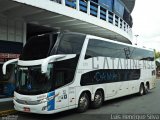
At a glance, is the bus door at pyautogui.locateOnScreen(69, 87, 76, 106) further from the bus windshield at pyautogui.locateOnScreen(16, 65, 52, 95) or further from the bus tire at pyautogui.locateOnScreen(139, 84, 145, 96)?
the bus tire at pyautogui.locateOnScreen(139, 84, 145, 96)

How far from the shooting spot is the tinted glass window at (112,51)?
42.6 feet

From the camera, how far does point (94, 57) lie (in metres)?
13.1

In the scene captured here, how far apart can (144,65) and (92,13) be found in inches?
214

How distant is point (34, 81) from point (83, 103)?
9.22 ft

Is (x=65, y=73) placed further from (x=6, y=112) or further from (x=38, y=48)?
(x=6, y=112)

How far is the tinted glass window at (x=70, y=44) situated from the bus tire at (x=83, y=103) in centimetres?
205

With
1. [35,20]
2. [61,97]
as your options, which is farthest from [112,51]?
[35,20]

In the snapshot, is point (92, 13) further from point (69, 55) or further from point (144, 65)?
point (69, 55)

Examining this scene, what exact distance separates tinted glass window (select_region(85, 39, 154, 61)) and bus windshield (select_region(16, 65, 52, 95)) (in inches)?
111

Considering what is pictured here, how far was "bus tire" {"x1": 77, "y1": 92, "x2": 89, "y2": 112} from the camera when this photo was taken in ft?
39.6

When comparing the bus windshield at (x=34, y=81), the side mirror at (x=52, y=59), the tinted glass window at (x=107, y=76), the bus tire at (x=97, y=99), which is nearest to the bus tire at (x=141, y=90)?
the tinted glass window at (x=107, y=76)

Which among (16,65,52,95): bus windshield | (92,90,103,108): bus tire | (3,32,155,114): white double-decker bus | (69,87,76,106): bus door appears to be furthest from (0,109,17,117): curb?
(92,90,103,108): bus tire

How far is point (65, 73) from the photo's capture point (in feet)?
36.6

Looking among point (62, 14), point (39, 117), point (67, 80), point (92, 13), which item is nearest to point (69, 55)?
point (67, 80)
